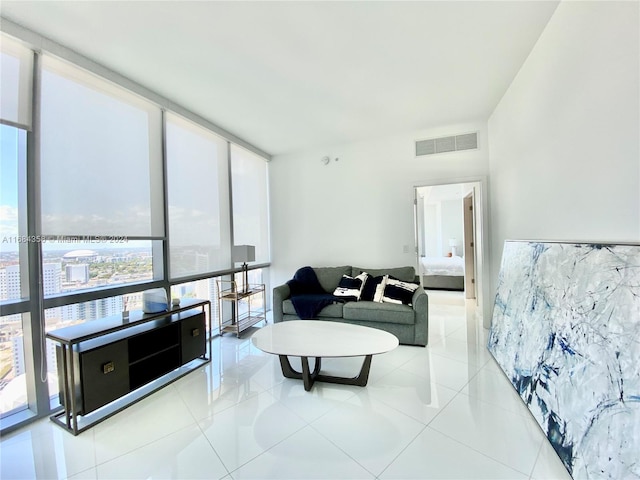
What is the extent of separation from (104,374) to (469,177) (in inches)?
184

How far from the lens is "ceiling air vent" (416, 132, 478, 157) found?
3.85 m

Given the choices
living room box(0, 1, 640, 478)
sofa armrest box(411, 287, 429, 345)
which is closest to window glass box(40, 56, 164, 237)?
living room box(0, 1, 640, 478)

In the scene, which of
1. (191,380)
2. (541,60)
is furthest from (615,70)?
(191,380)

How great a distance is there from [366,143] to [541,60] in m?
2.47

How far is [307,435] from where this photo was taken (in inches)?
69.4

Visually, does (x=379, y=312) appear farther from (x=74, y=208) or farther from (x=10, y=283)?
(x=10, y=283)

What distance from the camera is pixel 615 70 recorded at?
143cm

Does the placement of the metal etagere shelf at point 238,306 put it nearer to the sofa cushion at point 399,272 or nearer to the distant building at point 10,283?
the sofa cushion at point 399,272

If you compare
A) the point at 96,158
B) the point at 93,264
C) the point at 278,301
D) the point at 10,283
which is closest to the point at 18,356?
the point at 10,283

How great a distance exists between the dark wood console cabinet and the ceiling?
7.51ft

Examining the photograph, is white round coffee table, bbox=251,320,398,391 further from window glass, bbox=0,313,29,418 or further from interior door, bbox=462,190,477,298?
interior door, bbox=462,190,477,298

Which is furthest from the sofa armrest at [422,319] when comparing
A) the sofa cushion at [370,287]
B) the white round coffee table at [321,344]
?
the white round coffee table at [321,344]

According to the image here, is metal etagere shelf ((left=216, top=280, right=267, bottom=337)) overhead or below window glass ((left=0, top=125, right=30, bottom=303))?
below

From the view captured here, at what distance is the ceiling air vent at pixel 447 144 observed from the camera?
12.6ft
